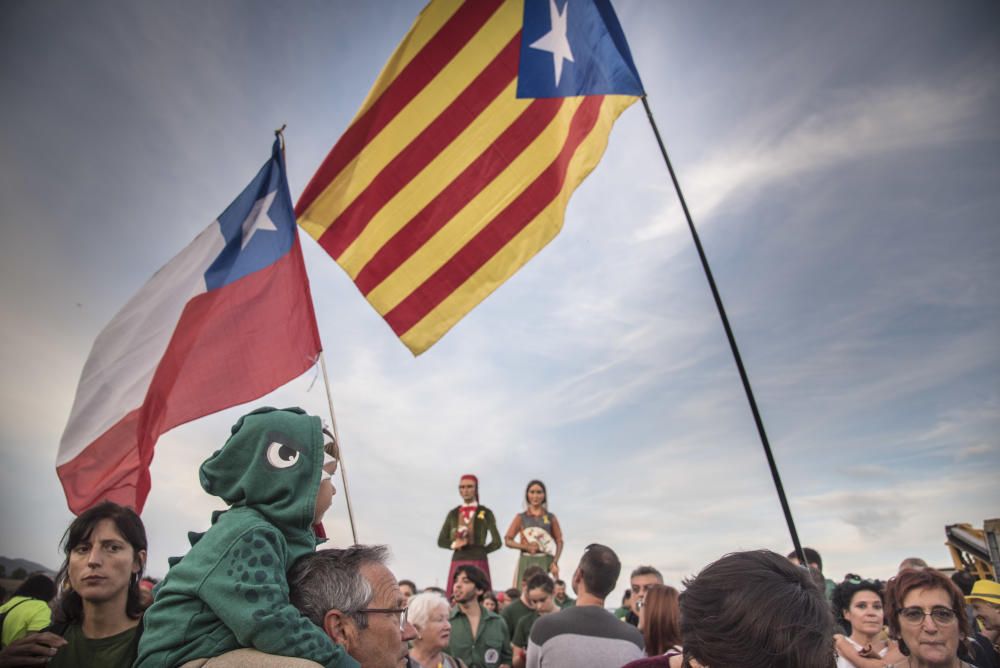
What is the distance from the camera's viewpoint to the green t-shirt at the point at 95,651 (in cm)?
295

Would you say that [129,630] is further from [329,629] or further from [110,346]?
[110,346]

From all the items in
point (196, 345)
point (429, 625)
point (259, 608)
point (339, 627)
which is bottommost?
point (429, 625)

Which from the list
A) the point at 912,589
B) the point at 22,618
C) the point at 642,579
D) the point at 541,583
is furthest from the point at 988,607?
the point at 22,618

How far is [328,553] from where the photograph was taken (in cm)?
217

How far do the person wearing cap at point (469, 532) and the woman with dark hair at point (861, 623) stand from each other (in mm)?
4036

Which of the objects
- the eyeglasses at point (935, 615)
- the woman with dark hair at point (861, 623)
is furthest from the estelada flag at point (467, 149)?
the woman with dark hair at point (861, 623)

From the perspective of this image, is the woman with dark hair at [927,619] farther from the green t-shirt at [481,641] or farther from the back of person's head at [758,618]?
the green t-shirt at [481,641]

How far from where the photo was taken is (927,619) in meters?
3.47

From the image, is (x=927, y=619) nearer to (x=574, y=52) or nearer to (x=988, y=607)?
(x=988, y=607)

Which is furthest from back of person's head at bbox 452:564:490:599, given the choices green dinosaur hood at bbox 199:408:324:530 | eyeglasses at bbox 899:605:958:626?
green dinosaur hood at bbox 199:408:324:530

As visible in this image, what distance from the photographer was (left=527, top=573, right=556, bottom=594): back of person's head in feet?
21.7

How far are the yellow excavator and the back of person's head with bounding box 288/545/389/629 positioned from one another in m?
8.31

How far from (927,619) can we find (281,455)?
11.6 feet

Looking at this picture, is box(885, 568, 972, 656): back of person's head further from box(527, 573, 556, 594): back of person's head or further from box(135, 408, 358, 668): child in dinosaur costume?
box(527, 573, 556, 594): back of person's head
